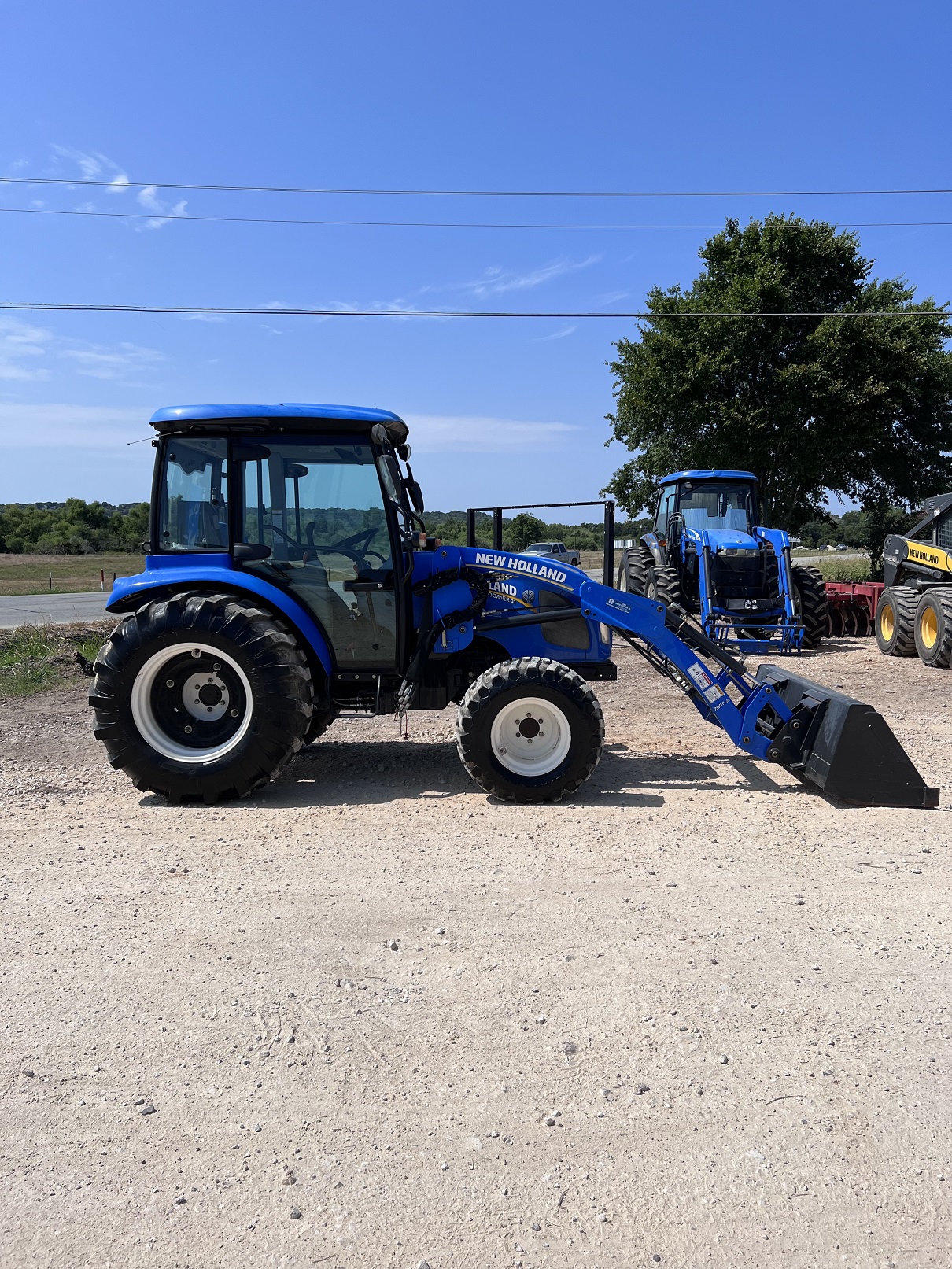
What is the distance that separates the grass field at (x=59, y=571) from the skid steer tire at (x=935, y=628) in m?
20.7

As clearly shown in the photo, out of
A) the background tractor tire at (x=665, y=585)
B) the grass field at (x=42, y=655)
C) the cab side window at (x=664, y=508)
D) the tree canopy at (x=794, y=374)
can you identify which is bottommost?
the grass field at (x=42, y=655)

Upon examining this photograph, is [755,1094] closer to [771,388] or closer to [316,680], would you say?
[316,680]

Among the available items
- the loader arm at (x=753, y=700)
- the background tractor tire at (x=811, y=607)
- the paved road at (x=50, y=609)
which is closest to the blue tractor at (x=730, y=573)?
the background tractor tire at (x=811, y=607)

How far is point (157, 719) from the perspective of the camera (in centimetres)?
614

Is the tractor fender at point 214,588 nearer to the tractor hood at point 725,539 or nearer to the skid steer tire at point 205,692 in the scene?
the skid steer tire at point 205,692

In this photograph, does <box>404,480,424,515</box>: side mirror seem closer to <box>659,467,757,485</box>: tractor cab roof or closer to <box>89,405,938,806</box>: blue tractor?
<box>89,405,938,806</box>: blue tractor

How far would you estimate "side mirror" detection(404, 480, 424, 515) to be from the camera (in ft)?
20.8

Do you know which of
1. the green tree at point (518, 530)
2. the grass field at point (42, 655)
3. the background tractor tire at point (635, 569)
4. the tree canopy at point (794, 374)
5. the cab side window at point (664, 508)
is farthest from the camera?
the tree canopy at point (794, 374)

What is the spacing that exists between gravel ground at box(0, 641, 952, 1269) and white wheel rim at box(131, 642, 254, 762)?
0.52 m

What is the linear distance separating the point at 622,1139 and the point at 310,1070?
1.00 m

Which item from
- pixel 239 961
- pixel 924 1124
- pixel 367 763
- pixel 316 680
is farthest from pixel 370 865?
pixel 924 1124

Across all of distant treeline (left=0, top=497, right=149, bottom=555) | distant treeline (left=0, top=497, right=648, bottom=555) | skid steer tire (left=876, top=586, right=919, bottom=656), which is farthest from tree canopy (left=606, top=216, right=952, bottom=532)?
distant treeline (left=0, top=497, right=149, bottom=555)

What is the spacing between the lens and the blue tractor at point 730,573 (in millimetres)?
14281

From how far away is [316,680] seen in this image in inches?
249
